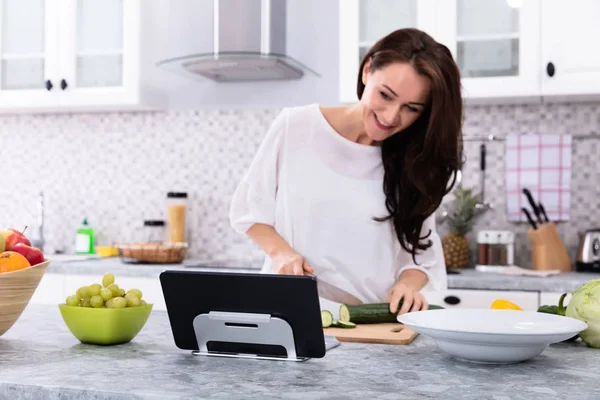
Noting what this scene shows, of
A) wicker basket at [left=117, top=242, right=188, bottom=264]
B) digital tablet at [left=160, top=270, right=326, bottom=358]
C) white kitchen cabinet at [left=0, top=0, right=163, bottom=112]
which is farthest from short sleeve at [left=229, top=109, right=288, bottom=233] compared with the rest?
white kitchen cabinet at [left=0, top=0, right=163, bottom=112]

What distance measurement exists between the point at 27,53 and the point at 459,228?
2448mm

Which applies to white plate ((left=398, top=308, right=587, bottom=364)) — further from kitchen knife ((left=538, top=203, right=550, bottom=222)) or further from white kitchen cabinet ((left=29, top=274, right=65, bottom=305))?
white kitchen cabinet ((left=29, top=274, right=65, bottom=305))

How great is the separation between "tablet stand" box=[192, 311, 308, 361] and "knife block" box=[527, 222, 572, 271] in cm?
233

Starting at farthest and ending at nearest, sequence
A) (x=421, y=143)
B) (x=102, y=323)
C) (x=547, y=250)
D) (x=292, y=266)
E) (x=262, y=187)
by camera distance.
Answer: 1. (x=547, y=250)
2. (x=262, y=187)
3. (x=421, y=143)
4. (x=292, y=266)
5. (x=102, y=323)

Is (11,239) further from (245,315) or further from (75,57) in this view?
(75,57)

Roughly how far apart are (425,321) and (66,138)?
3.26m

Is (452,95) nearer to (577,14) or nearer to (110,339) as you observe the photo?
(110,339)

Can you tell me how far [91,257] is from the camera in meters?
3.87

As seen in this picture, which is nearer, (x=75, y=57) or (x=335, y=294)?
(x=335, y=294)

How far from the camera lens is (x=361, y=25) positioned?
3504 millimetres

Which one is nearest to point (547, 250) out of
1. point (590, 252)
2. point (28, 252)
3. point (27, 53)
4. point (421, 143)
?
point (590, 252)

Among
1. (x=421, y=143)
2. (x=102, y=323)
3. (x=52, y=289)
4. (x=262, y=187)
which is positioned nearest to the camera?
(x=102, y=323)

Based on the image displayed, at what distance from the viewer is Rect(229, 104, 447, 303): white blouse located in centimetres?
224

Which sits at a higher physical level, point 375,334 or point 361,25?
point 361,25
